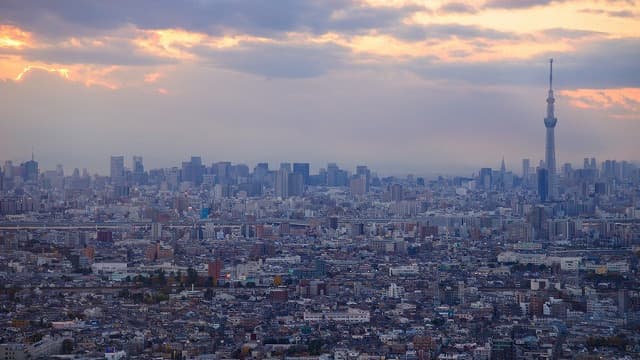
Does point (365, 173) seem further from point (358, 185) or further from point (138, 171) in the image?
point (138, 171)

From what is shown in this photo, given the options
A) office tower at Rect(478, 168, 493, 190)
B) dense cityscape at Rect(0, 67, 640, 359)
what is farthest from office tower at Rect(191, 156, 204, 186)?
office tower at Rect(478, 168, 493, 190)

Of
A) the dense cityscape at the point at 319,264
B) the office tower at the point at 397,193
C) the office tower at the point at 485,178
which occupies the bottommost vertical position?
the dense cityscape at the point at 319,264

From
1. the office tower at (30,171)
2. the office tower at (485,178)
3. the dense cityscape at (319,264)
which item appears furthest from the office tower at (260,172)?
the office tower at (30,171)

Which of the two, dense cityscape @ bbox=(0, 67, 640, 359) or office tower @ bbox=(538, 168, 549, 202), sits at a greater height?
office tower @ bbox=(538, 168, 549, 202)

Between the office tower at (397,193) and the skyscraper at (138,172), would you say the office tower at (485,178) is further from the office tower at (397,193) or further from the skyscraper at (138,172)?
the skyscraper at (138,172)

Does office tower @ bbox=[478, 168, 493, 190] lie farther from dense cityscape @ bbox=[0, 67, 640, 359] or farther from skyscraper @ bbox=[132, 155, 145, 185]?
skyscraper @ bbox=[132, 155, 145, 185]

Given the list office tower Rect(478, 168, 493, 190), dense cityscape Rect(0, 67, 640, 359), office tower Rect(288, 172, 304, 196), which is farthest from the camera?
office tower Rect(288, 172, 304, 196)
